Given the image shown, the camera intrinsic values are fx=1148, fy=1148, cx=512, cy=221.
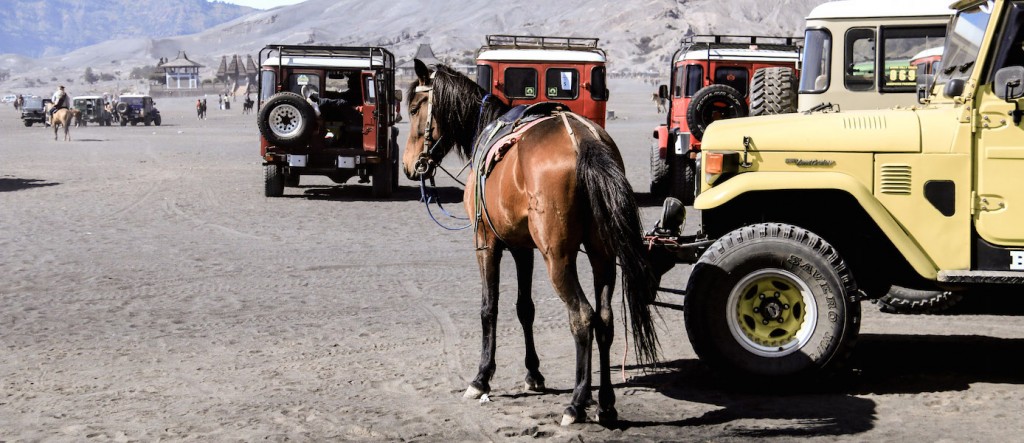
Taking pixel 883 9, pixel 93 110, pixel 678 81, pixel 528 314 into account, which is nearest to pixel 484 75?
pixel 678 81

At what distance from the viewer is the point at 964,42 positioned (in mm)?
6852

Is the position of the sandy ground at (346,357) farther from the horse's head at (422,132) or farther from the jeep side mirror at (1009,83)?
the jeep side mirror at (1009,83)

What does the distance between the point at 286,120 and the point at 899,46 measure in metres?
9.60

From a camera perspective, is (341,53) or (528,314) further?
(341,53)

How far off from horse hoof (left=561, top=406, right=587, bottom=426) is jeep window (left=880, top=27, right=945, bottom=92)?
7.93 metres

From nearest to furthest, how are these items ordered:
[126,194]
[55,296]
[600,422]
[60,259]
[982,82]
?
[600,422] → [982,82] → [55,296] → [60,259] → [126,194]

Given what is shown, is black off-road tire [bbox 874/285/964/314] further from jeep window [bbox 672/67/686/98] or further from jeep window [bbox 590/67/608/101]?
jeep window [bbox 590/67/608/101]

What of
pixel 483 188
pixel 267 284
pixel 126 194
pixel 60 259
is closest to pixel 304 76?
pixel 126 194

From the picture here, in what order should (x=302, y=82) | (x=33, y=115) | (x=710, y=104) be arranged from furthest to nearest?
1. (x=33, y=115)
2. (x=302, y=82)
3. (x=710, y=104)

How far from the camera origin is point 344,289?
403 inches

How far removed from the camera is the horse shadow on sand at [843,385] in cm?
588

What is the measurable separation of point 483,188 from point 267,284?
452 centimetres

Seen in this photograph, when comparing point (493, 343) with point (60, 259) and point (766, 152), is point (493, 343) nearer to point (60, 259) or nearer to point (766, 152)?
point (766, 152)

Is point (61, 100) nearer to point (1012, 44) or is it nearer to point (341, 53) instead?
point (341, 53)
